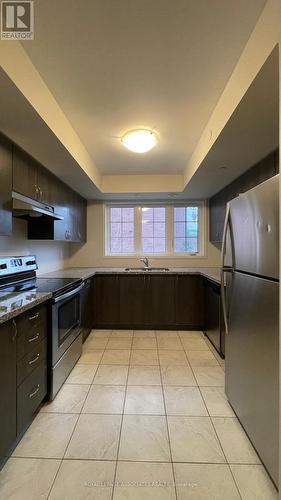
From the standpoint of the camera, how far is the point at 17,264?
252 cm

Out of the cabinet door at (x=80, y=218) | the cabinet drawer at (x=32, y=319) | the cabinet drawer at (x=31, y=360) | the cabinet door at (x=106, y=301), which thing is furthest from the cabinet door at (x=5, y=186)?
the cabinet door at (x=106, y=301)

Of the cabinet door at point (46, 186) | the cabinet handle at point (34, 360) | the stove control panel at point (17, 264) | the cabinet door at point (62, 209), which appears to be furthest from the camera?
the cabinet door at point (62, 209)

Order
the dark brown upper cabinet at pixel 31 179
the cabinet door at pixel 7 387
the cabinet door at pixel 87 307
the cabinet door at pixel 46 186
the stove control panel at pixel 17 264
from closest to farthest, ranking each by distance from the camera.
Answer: the cabinet door at pixel 7 387
the dark brown upper cabinet at pixel 31 179
the stove control panel at pixel 17 264
the cabinet door at pixel 46 186
the cabinet door at pixel 87 307

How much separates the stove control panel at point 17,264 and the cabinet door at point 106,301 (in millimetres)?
1125

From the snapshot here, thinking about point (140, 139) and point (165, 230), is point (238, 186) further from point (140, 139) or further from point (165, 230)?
point (165, 230)

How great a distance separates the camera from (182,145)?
2.81 meters

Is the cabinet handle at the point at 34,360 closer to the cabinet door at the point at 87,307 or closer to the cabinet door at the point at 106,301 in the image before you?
the cabinet door at the point at 87,307

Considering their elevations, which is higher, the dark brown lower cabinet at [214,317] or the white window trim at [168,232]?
the white window trim at [168,232]

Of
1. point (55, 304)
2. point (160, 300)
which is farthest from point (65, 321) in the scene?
point (160, 300)

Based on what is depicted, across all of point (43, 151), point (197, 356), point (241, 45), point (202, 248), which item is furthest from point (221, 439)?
point (202, 248)

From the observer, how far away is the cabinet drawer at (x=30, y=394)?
1.53 meters

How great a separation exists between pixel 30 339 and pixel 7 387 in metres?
0.32
